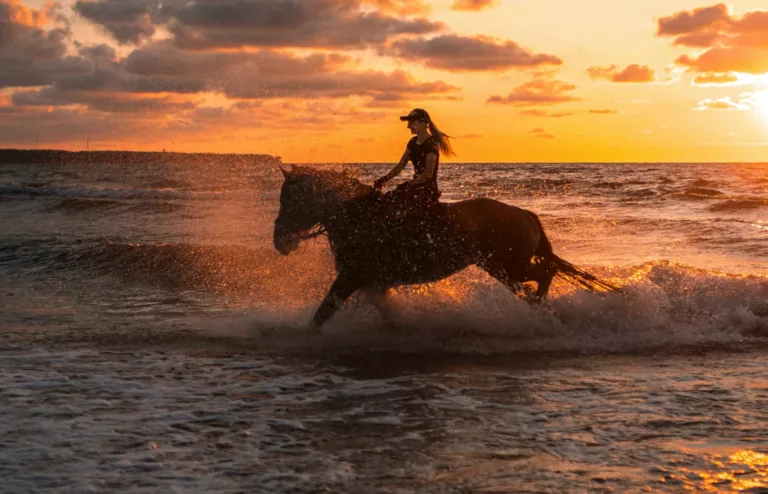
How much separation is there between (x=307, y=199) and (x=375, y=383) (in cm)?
280

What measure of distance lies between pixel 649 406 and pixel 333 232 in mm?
4410

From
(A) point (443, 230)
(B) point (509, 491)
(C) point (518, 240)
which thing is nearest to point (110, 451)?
(B) point (509, 491)

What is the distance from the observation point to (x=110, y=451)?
18.7ft

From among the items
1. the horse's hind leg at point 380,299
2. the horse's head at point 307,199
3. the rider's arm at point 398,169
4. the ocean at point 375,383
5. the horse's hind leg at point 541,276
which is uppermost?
the rider's arm at point 398,169

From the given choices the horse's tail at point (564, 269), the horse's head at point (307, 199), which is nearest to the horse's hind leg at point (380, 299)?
the horse's head at point (307, 199)

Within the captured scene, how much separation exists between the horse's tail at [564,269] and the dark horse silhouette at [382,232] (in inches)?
17.7

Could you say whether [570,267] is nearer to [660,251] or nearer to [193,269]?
[193,269]

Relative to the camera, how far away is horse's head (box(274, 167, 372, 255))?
9.60 m

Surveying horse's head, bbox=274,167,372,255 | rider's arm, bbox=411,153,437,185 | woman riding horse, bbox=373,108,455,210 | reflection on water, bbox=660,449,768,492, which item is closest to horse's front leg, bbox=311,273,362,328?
horse's head, bbox=274,167,372,255

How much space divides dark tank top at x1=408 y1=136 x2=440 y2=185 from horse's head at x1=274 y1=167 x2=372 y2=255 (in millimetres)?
693

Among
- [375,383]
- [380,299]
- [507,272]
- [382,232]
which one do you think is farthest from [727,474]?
[380,299]

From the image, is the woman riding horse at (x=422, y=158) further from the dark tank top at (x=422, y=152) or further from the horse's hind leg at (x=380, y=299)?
the horse's hind leg at (x=380, y=299)

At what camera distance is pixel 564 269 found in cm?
1038

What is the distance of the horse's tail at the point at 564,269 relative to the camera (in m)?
10.2
